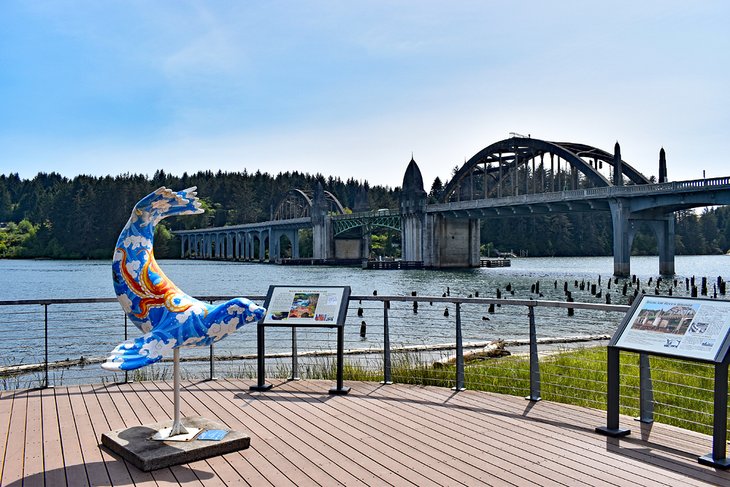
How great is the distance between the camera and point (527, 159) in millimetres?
75375

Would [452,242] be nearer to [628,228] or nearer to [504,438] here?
[628,228]

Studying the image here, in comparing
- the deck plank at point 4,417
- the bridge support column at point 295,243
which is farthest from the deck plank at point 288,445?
the bridge support column at point 295,243

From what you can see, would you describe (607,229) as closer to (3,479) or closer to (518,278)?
(518,278)

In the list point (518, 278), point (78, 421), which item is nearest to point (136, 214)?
point (78, 421)

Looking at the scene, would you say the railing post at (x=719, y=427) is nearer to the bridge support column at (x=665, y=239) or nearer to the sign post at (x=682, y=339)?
the sign post at (x=682, y=339)

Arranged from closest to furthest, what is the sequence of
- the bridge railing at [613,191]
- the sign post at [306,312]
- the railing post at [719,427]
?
1. the railing post at [719,427]
2. the sign post at [306,312]
3. the bridge railing at [613,191]

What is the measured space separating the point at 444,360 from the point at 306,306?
585cm

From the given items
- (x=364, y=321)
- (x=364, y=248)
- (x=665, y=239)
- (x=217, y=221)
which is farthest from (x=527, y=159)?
(x=217, y=221)

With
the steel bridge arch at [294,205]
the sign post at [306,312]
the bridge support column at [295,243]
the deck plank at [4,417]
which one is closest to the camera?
the deck plank at [4,417]

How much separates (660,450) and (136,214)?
4774 millimetres

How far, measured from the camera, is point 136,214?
5.74 m

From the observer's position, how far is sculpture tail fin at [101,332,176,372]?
188 inches

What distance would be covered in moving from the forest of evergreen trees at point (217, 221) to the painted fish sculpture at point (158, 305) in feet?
345

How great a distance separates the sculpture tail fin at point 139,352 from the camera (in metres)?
4.79
